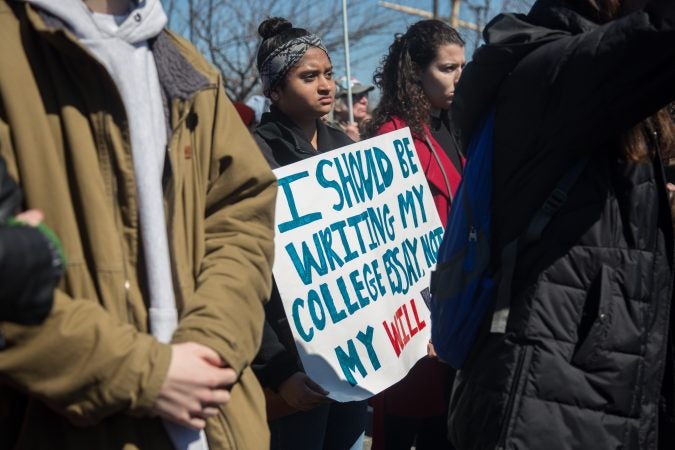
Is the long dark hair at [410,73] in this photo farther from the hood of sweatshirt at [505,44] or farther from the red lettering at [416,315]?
the hood of sweatshirt at [505,44]

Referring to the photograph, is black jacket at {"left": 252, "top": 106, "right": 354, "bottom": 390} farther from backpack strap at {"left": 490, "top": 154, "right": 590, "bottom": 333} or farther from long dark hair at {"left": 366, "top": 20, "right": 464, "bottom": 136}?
backpack strap at {"left": 490, "top": 154, "right": 590, "bottom": 333}

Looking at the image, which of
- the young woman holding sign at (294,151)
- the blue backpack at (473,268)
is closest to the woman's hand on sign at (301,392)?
the young woman holding sign at (294,151)

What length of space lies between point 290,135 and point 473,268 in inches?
42.9

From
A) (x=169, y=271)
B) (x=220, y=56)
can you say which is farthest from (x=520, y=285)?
Answer: (x=220, y=56)

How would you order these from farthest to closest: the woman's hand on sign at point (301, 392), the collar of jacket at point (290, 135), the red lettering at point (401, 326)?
1. the red lettering at point (401, 326)
2. the collar of jacket at point (290, 135)
3. the woman's hand on sign at point (301, 392)

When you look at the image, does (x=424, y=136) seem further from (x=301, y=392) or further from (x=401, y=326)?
(x=301, y=392)

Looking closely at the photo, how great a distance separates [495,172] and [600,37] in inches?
16.2

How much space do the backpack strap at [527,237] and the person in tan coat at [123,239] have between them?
0.63 m

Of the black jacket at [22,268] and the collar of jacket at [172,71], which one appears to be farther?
the collar of jacket at [172,71]

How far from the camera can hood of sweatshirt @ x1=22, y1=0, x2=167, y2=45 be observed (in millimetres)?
1575

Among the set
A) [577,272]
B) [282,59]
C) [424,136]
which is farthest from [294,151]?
[577,272]

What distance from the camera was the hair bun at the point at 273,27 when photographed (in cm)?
333

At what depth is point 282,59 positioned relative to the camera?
322 centimetres

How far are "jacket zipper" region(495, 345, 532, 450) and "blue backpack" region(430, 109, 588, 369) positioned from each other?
0.26ft
